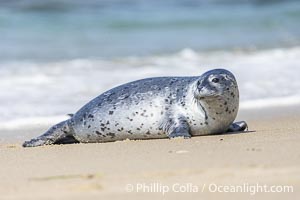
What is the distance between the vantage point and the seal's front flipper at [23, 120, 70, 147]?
6285 mm

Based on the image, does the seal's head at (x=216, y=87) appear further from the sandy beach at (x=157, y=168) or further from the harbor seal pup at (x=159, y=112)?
the sandy beach at (x=157, y=168)

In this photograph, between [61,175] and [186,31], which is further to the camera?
[186,31]

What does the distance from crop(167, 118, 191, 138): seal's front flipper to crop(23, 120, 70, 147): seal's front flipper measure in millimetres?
861

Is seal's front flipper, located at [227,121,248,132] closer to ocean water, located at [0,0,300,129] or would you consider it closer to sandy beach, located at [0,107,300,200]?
sandy beach, located at [0,107,300,200]

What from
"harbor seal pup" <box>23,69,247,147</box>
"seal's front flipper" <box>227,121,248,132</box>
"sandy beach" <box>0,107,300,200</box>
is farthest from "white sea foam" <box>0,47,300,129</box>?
"sandy beach" <box>0,107,300,200</box>

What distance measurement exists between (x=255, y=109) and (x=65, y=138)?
88.0 inches

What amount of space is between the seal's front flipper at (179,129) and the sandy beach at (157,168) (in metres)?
0.11

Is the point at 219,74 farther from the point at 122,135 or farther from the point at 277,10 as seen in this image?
the point at 277,10

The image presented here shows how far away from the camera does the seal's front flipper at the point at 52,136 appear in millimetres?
6285

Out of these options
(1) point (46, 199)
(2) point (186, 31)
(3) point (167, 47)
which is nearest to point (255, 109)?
(1) point (46, 199)

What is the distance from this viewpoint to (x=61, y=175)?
14.9 feet

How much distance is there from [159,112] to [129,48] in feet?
24.6

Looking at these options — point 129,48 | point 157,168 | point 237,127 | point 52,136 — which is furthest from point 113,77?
point 157,168

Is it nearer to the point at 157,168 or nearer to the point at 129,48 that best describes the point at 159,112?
the point at 157,168
